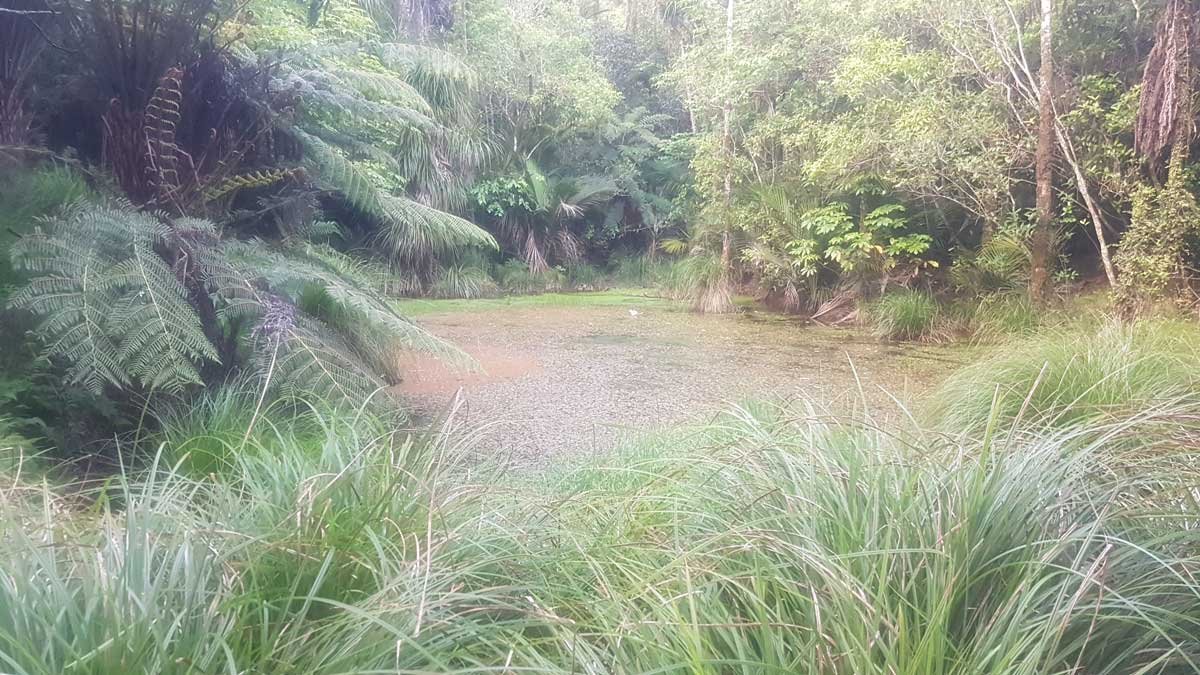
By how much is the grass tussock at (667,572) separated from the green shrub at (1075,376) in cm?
148

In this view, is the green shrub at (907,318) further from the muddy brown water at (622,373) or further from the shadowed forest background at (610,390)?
the muddy brown water at (622,373)

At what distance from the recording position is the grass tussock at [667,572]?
149 centimetres

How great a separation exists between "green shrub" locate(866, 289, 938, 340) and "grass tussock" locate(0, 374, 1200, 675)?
22.4ft

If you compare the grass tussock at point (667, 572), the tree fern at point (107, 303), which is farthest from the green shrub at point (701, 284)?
the grass tussock at point (667, 572)

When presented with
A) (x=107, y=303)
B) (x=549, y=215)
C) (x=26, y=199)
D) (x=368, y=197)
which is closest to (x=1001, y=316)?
(x=368, y=197)

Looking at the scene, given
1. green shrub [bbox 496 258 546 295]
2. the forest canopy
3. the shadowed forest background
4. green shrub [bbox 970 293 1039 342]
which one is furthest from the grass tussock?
green shrub [bbox 496 258 546 295]

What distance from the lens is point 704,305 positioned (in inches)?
458

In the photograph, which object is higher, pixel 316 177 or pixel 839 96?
pixel 839 96

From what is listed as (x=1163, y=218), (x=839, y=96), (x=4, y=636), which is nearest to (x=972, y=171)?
(x=1163, y=218)

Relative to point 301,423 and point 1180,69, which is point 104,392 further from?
point 1180,69

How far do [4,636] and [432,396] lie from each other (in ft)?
13.4

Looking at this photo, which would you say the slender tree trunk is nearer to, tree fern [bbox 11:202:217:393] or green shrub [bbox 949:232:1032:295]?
green shrub [bbox 949:232:1032:295]

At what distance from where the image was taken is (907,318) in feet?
29.3

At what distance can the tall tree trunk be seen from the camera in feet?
24.5
